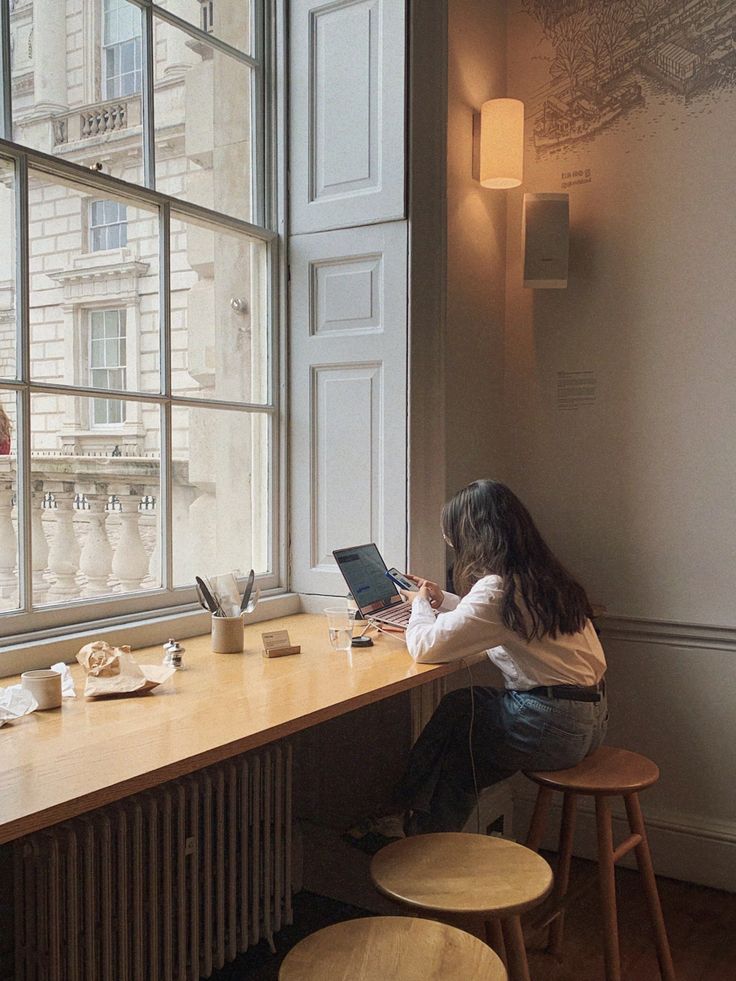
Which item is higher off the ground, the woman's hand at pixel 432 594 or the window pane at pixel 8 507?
the window pane at pixel 8 507

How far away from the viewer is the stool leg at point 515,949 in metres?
1.73

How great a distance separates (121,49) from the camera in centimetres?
238

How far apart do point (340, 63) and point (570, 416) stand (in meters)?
1.33

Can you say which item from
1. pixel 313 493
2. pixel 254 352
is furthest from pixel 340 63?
pixel 313 493

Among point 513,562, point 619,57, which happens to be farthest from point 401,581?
point 619,57

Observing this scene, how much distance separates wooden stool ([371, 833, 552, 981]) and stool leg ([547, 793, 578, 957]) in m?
0.56

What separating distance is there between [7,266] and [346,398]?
1.07 meters

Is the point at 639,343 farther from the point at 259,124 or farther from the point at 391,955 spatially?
the point at 391,955

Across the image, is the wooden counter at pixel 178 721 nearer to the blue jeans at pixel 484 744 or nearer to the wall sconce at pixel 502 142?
the blue jeans at pixel 484 744

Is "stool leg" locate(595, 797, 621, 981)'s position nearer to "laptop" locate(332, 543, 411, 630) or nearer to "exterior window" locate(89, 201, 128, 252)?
"laptop" locate(332, 543, 411, 630)

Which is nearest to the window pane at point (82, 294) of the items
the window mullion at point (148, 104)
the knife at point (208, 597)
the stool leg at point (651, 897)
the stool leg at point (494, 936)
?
the window mullion at point (148, 104)

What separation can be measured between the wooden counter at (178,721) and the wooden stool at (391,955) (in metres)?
0.33

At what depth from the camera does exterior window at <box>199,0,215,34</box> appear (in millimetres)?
2648

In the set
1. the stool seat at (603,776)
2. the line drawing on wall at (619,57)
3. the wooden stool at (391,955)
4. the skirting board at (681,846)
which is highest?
the line drawing on wall at (619,57)
